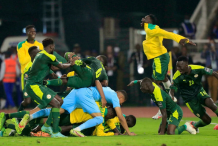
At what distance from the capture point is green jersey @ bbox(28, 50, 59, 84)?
9.13m

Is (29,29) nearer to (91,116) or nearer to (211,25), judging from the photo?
(91,116)

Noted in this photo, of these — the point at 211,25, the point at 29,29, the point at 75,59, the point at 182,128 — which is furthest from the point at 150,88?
the point at 211,25

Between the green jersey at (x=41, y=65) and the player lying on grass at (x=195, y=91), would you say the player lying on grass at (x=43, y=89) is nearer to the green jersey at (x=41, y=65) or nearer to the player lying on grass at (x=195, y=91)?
the green jersey at (x=41, y=65)

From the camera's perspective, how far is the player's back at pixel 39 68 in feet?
30.0

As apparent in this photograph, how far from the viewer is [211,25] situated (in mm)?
21969

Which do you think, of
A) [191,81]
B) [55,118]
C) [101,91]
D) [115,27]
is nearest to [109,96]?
[101,91]

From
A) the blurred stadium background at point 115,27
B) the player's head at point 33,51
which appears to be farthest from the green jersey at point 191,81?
the blurred stadium background at point 115,27

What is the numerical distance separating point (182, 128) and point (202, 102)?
35.4 inches

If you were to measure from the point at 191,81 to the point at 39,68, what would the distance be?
339cm

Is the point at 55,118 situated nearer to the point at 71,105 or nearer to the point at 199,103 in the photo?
the point at 71,105

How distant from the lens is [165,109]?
974 centimetres

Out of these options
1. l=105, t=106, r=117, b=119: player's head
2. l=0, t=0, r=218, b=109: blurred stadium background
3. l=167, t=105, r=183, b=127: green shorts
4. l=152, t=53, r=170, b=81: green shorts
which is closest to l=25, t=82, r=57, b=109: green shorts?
l=105, t=106, r=117, b=119: player's head

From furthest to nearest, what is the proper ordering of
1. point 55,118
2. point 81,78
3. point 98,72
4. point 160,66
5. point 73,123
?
point 160,66
point 98,72
point 73,123
point 81,78
point 55,118

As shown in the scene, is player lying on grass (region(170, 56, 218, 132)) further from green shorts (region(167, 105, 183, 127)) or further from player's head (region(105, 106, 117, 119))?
player's head (region(105, 106, 117, 119))
